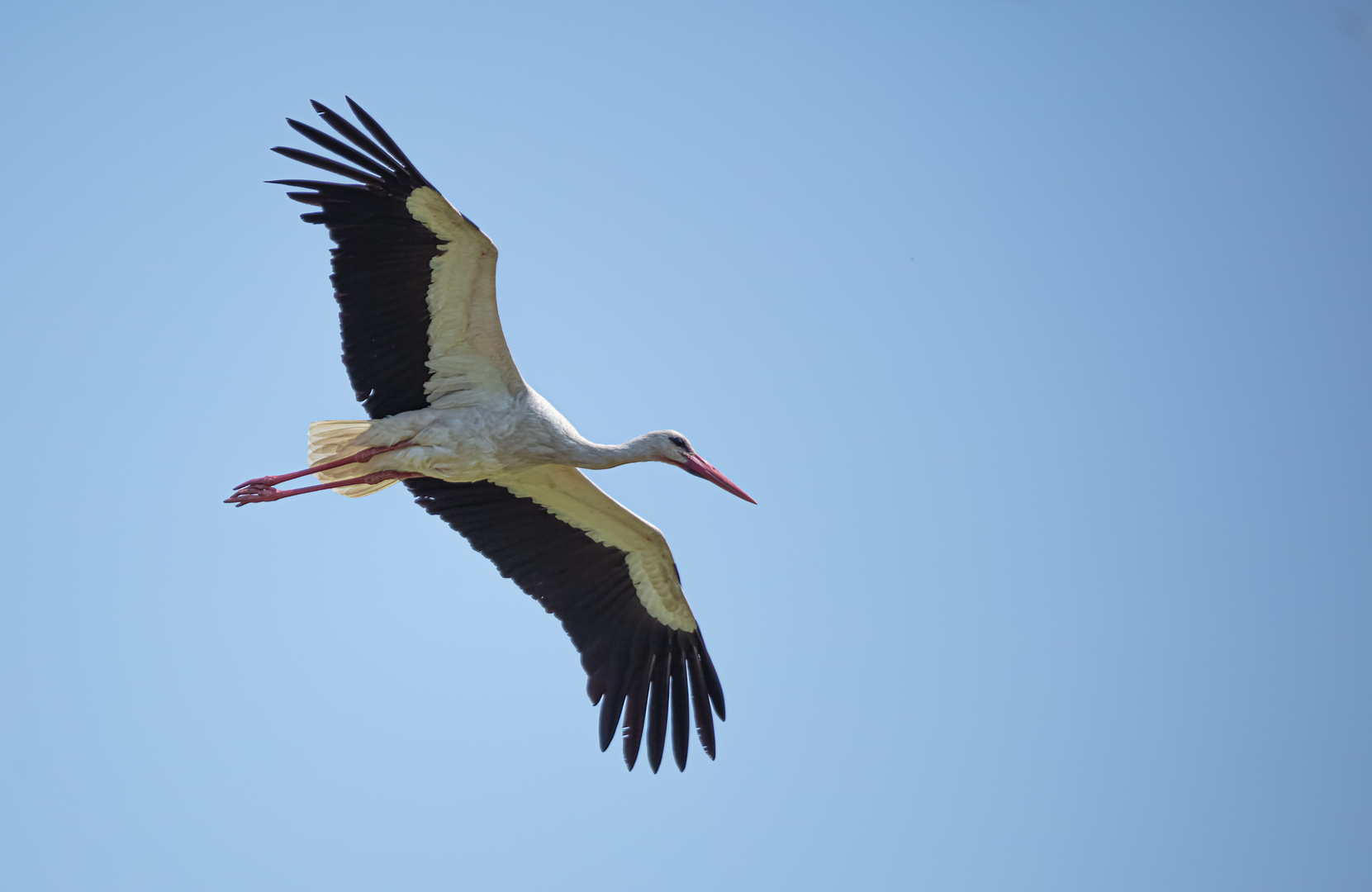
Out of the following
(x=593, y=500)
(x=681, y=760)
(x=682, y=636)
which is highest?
(x=593, y=500)

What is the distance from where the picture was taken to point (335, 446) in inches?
336

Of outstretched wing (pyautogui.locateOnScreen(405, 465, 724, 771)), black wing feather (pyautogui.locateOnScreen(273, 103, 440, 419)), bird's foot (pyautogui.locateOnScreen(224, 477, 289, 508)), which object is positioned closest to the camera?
black wing feather (pyautogui.locateOnScreen(273, 103, 440, 419))

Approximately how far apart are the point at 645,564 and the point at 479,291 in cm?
261

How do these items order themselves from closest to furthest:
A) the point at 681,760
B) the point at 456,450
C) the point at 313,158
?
1. the point at 313,158
2. the point at 456,450
3. the point at 681,760

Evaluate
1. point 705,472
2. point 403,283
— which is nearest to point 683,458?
point 705,472

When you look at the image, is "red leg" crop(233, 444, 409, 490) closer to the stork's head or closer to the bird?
the bird

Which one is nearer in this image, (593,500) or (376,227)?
(376,227)

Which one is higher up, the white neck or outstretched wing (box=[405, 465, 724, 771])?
the white neck

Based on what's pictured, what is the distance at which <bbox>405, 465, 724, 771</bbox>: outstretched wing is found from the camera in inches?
360

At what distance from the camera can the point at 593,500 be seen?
363 inches

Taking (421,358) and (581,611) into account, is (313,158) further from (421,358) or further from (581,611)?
(581,611)

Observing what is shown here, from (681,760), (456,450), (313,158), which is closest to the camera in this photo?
(313,158)

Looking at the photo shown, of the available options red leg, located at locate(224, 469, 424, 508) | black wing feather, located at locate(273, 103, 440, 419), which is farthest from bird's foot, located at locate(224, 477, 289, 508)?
black wing feather, located at locate(273, 103, 440, 419)

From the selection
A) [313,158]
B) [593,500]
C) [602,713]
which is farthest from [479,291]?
[602,713]
